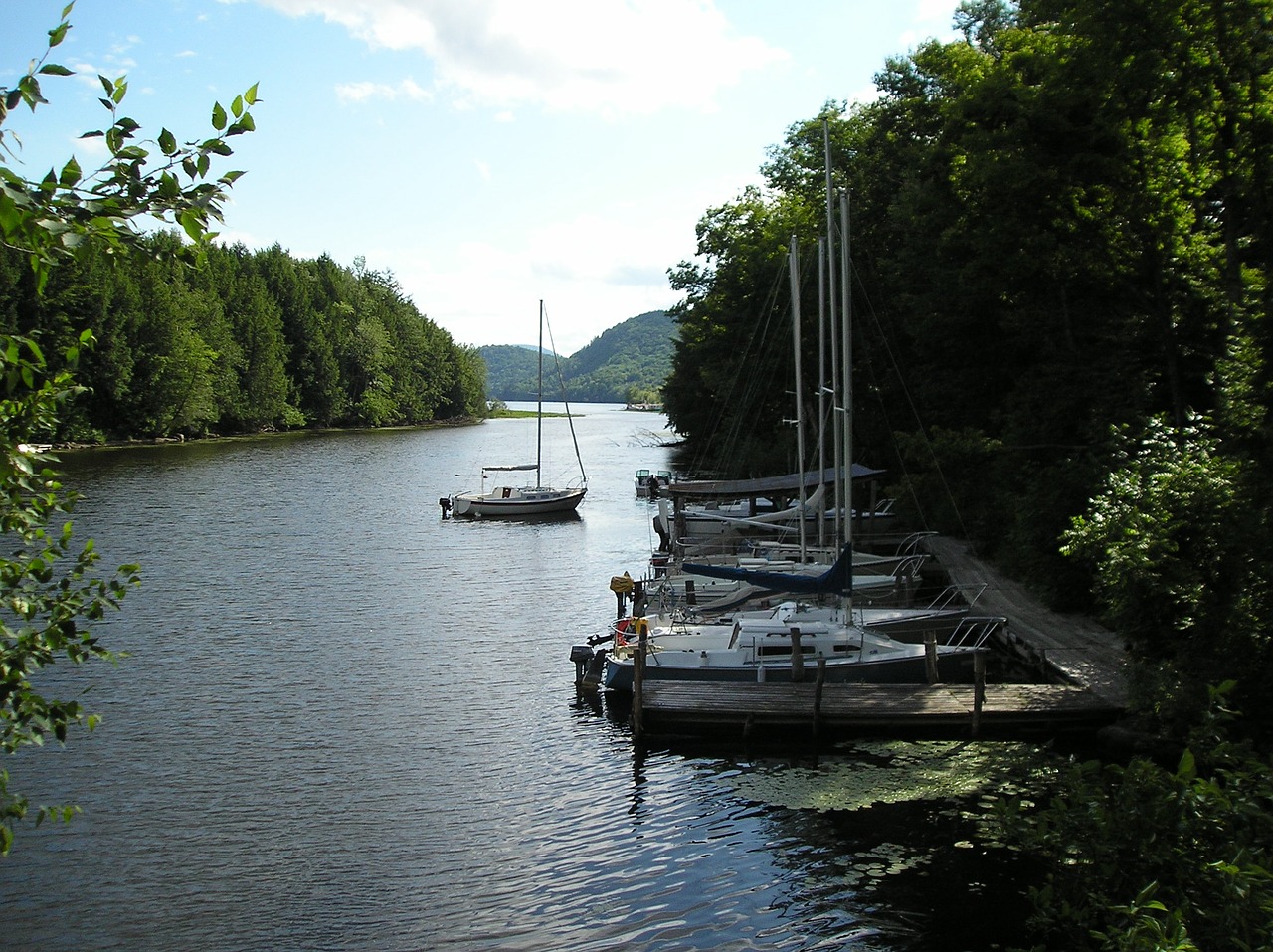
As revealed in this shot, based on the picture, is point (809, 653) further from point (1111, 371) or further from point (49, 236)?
point (49, 236)

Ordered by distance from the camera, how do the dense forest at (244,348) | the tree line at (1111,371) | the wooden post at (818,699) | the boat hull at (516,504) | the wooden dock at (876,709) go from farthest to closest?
the dense forest at (244,348) → the boat hull at (516,504) → the wooden post at (818,699) → the wooden dock at (876,709) → the tree line at (1111,371)

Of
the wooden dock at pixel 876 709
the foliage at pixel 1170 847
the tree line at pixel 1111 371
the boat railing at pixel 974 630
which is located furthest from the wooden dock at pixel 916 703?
the foliage at pixel 1170 847

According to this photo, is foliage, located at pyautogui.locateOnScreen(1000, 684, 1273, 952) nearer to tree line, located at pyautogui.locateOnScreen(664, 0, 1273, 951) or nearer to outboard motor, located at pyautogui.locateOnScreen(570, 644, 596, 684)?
tree line, located at pyautogui.locateOnScreen(664, 0, 1273, 951)

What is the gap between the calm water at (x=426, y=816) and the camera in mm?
12953

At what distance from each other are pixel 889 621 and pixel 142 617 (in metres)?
20.4

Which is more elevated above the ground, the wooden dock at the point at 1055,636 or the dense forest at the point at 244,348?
the dense forest at the point at 244,348

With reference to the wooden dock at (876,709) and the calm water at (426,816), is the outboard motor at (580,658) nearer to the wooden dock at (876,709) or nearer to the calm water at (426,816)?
the calm water at (426,816)

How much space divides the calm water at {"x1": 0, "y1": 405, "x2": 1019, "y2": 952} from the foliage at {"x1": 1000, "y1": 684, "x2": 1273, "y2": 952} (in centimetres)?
439

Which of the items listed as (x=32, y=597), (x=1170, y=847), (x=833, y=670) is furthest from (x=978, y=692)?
(x=32, y=597)

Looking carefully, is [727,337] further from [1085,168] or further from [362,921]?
[362,921]

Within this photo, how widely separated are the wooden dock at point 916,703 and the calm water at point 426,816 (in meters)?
0.75

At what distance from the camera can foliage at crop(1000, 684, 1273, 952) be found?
22.9 ft

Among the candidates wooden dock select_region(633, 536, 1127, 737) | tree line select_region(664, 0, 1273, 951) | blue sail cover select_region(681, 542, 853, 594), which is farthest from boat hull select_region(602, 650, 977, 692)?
tree line select_region(664, 0, 1273, 951)

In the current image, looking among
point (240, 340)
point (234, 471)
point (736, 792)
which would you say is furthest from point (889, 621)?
point (240, 340)
